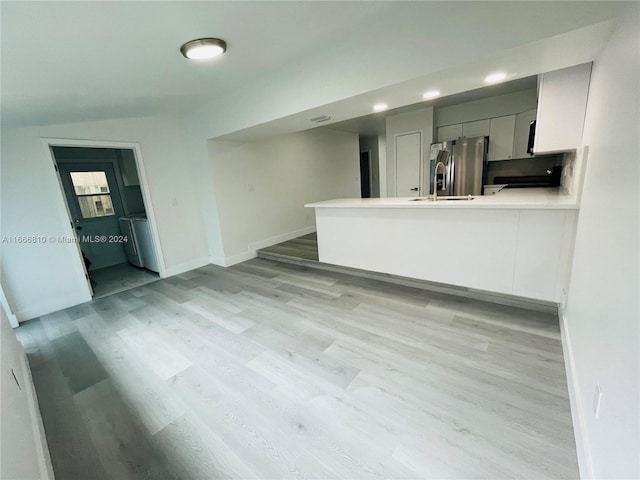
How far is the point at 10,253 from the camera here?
9.95 ft

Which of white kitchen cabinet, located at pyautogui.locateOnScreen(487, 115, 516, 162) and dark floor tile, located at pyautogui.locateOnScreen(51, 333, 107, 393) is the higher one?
white kitchen cabinet, located at pyautogui.locateOnScreen(487, 115, 516, 162)

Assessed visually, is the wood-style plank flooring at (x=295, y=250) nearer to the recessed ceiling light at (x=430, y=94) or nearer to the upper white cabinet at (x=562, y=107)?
the recessed ceiling light at (x=430, y=94)

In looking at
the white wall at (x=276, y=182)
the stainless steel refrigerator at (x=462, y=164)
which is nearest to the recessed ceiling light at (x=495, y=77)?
the stainless steel refrigerator at (x=462, y=164)

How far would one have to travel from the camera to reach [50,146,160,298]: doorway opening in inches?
180

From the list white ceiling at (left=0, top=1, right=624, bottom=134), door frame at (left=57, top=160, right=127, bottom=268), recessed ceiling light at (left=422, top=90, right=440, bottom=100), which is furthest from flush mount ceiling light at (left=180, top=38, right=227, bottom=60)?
door frame at (left=57, top=160, right=127, bottom=268)

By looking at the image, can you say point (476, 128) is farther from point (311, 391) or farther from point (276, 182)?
point (311, 391)

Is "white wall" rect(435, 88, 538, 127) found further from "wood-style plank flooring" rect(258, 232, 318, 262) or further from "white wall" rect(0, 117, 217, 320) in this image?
"white wall" rect(0, 117, 217, 320)

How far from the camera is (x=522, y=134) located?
434 cm

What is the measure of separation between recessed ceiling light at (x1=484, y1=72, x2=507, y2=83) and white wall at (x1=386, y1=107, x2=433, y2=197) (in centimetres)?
289

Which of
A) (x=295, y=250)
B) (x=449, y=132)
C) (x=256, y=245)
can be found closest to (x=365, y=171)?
(x=449, y=132)

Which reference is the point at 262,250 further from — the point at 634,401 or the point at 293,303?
the point at 634,401

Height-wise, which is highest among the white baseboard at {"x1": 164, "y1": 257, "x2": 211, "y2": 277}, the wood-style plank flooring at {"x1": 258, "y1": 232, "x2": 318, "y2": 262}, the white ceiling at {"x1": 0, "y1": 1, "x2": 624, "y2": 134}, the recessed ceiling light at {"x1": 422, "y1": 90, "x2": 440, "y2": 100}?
the white ceiling at {"x1": 0, "y1": 1, "x2": 624, "y2": 134}

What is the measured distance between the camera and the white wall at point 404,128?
16.0 feet

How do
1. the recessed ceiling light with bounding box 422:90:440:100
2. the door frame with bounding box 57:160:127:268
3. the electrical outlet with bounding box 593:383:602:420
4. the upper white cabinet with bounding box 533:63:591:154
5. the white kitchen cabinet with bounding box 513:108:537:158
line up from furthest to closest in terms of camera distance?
the door frame with bounding box 57:160:127:268 < the white kitchen cabinet with bounding box 513:108:537:158 < the recessed ceiling light with bounding box 422:90:440:100 < the upper white cabinet with bounding box 533:63:591:154 < the electrical outlet with bounding box 593:383:602:420
